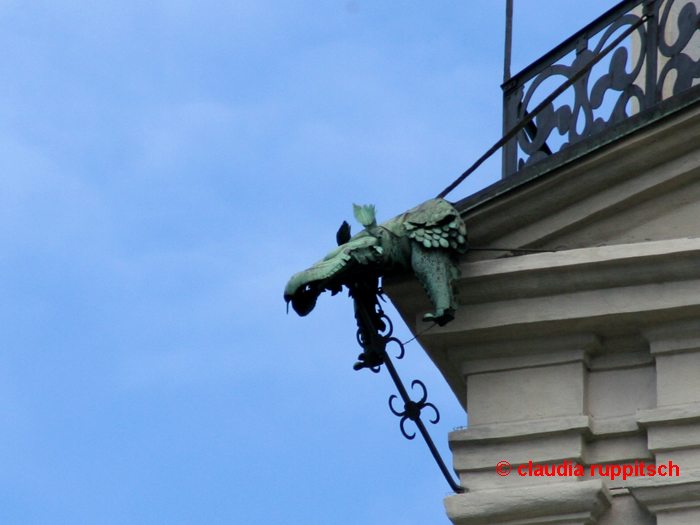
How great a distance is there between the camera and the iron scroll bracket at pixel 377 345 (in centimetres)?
711

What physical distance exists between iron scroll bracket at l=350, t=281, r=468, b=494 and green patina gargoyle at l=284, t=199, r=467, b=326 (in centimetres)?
13

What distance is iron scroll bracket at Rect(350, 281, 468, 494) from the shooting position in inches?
280

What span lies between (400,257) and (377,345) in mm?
452

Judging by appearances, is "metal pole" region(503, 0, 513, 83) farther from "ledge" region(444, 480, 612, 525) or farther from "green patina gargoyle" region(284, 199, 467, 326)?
"ledge" region(444, 480, 612, 525)

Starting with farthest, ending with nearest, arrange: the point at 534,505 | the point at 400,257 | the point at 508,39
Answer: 1. the point at 508,39
2. the point at 400,257
3. the point at 534,505

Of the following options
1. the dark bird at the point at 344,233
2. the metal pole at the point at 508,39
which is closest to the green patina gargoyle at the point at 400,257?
the dark bird at the point at 344,233

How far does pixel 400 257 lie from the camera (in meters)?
6.99

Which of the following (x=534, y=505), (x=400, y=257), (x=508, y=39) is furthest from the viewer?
(x=508, y=39)

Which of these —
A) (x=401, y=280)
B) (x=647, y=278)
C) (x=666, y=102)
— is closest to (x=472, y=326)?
(x=401, y=280)

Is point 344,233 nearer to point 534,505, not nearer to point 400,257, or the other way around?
point 400,257

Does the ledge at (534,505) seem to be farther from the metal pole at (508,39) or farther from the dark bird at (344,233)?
the metal pole at (508,39)

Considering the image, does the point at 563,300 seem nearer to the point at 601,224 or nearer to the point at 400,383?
the point at 601,224

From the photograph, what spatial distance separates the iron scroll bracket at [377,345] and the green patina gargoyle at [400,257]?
0.43 ft

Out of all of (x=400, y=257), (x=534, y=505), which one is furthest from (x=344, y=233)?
(x=534, y=505)
